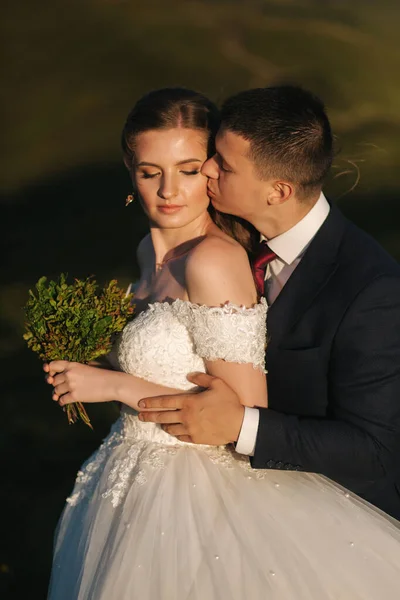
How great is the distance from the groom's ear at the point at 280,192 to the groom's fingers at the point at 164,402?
0.83 meters

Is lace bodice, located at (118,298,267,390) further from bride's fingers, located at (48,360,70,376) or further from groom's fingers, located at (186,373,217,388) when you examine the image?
bride's fingers, located at (48,360,70,376)

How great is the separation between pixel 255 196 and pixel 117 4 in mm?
11203

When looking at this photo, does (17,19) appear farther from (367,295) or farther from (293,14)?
(367,295)

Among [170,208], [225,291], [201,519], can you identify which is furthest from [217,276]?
[201,519]

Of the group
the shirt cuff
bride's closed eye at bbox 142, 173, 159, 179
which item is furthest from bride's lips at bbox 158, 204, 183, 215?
the shirt cuff

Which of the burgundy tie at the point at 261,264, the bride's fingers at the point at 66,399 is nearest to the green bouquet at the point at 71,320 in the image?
the bride's fingers at the point at 66,399

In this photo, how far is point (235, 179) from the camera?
10.2 feet

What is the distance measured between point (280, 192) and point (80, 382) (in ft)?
3.46

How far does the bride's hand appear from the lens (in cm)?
304

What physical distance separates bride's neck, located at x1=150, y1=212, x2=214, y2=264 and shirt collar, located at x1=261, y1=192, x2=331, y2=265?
371 mm

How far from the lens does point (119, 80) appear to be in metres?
12.2

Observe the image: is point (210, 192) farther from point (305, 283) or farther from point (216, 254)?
point (305, 283)

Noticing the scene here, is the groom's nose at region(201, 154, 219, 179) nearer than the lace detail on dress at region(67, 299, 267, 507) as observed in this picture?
No

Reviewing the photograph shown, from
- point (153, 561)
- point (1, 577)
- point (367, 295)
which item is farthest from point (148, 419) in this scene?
point (1, 577)
